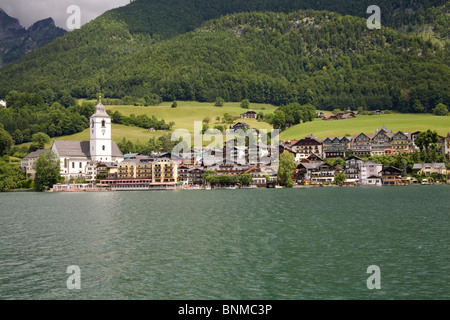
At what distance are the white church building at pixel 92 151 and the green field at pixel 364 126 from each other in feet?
199

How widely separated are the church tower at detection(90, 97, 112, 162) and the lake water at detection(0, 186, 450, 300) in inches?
4108

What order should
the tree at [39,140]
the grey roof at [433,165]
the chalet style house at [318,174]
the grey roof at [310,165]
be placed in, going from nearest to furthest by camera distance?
the grey roof at [433,165], the chalet style house at [318,174], the grey roof at [310,165], the tree at [39,140]

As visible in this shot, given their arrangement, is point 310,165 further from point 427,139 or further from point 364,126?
point 364,126

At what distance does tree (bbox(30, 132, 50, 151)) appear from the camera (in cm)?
16650

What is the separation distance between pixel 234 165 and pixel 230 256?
115 metres

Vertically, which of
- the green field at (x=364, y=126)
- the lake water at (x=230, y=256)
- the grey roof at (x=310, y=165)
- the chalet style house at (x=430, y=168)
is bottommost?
the lake water at (x=230, y=256)

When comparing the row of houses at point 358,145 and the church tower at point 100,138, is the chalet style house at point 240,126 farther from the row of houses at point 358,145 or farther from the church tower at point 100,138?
the church tower at point 100,138

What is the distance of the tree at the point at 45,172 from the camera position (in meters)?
133

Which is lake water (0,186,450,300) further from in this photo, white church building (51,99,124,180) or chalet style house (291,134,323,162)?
chalet style house (291,134,323,162)

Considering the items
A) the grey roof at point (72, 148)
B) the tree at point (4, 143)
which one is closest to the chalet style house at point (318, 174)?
the grey roof at point (72, 148)

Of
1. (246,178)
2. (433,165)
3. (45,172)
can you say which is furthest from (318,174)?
(45,172)

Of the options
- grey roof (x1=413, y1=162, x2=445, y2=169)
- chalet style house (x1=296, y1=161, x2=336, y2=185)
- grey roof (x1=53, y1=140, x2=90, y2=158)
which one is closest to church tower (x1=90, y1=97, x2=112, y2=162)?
grey roof (x1=53, y1=140, x2=90, y2=158)

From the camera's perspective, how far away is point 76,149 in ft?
518
